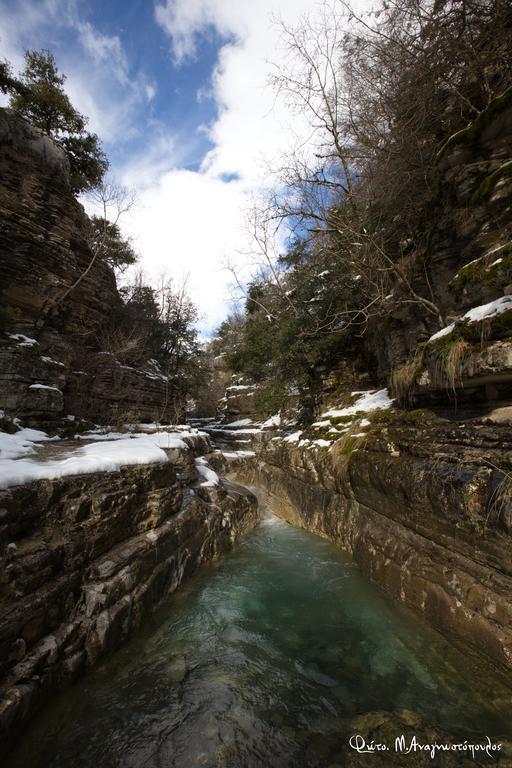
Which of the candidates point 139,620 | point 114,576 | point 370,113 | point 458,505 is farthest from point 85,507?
point 370,113

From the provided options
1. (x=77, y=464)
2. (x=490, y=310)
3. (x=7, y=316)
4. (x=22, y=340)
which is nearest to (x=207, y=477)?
(x=77, y=464)

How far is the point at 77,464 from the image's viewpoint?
12.5 feet

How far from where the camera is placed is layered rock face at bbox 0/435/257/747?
8.07 ft

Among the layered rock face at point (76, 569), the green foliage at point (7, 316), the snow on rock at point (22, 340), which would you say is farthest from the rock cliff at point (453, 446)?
the green foliage at point (7, 316)

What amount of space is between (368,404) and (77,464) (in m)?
6.67

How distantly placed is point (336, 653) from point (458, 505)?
2.28m

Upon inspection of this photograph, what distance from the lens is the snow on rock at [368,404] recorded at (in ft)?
23.1

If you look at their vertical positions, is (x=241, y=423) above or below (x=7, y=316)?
below

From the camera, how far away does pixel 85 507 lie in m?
3.54

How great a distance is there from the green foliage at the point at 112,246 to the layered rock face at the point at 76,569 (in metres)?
13.0

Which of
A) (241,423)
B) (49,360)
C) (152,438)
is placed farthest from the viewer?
(241,423)

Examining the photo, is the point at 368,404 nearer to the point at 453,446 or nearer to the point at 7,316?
the point at 453,446

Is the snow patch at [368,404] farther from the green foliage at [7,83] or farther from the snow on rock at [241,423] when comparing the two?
the green foliage at [7,83]

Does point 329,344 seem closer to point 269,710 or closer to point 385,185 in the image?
point 385,185
